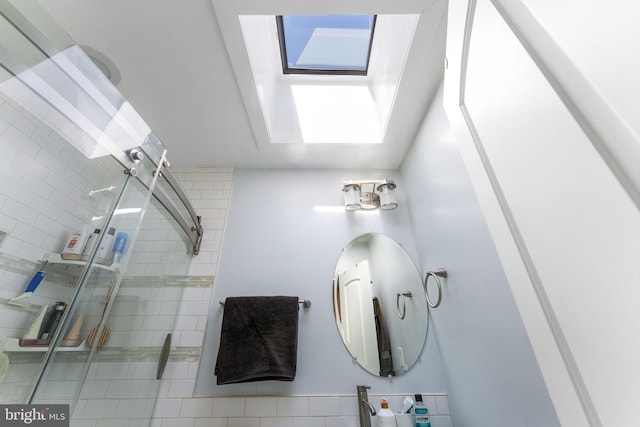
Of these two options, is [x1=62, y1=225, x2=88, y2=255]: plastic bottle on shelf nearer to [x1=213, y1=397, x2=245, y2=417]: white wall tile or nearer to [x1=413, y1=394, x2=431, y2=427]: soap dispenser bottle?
[x1=213, y1=397, x2=245, y2=417]: white wall tile

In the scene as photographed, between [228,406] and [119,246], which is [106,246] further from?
[228,406]

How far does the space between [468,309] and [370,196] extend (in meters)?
0.98

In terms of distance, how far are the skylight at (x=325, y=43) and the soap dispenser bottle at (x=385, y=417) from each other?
2.20 metres

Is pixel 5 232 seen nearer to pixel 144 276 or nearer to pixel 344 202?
pixel 144 276

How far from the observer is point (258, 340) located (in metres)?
1.40

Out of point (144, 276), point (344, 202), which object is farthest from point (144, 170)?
point (344, 202)

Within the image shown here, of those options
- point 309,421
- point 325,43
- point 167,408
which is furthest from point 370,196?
point 167,408

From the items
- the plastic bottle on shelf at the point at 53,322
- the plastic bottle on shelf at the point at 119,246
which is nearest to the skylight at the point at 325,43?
the plastic bottle on shelf at the point at 119,246

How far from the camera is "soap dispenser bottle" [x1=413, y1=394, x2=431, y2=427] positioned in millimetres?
1219

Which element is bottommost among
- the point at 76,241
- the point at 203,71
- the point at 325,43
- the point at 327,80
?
the point at 76,241

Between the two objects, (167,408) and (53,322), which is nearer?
(53,322)

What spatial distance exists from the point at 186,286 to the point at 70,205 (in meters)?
0.75

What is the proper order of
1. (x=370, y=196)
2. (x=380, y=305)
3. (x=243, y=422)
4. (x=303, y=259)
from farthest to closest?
(x=370, y=196) < (x=303, y=259) < (x=380, y=305) < (x=243, y=422)

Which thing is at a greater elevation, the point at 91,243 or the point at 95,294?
the point at 91,243
